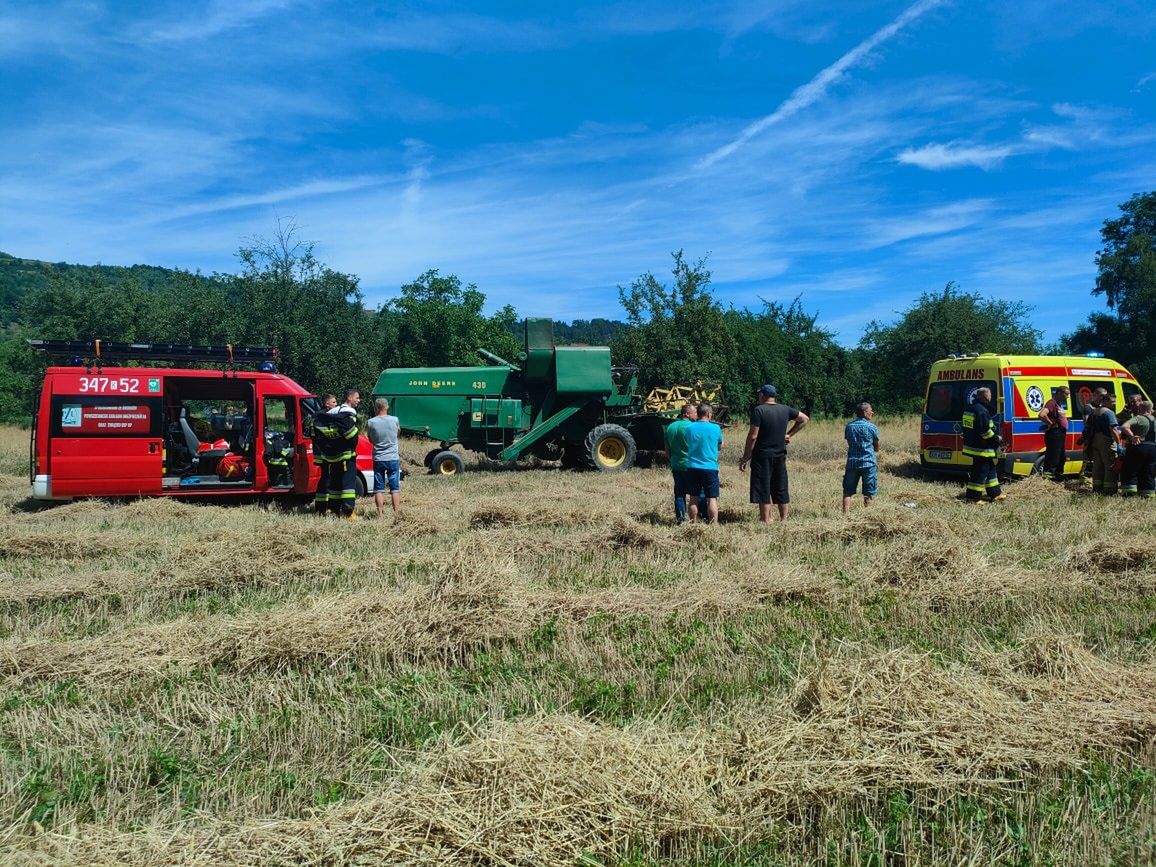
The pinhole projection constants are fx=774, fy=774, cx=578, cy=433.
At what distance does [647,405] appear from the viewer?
15.6 metres

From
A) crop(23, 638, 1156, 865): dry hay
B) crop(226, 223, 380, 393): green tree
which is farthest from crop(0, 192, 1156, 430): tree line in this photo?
crop(23, 638, 1156, 865): dry hay

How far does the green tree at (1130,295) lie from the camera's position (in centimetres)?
3734

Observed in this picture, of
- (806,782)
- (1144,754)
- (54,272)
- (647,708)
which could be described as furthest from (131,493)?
(54,272)

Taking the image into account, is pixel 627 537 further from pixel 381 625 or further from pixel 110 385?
pixel 110 385

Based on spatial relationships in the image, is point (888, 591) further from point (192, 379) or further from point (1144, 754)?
point (192, 379)

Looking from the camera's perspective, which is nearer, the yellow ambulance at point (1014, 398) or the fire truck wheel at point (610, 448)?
the yellow ambulance at point (1014, 398)

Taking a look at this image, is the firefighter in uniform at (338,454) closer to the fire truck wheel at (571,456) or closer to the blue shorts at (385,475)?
the blue shorts at (385,475)

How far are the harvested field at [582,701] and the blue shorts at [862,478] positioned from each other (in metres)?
1.91

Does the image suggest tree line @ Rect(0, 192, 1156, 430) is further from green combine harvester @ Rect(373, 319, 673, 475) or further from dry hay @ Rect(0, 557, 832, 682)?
dry hay @ Rect(0, 557, 832, 682)

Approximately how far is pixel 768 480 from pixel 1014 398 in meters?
6.24

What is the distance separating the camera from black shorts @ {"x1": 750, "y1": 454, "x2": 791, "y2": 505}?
8.58 metres

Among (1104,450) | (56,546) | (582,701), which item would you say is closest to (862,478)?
(1104,450)

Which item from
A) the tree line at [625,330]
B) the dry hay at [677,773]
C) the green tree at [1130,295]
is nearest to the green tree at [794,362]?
the tree line at [625,330]

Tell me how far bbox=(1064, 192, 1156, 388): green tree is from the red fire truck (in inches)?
1495
